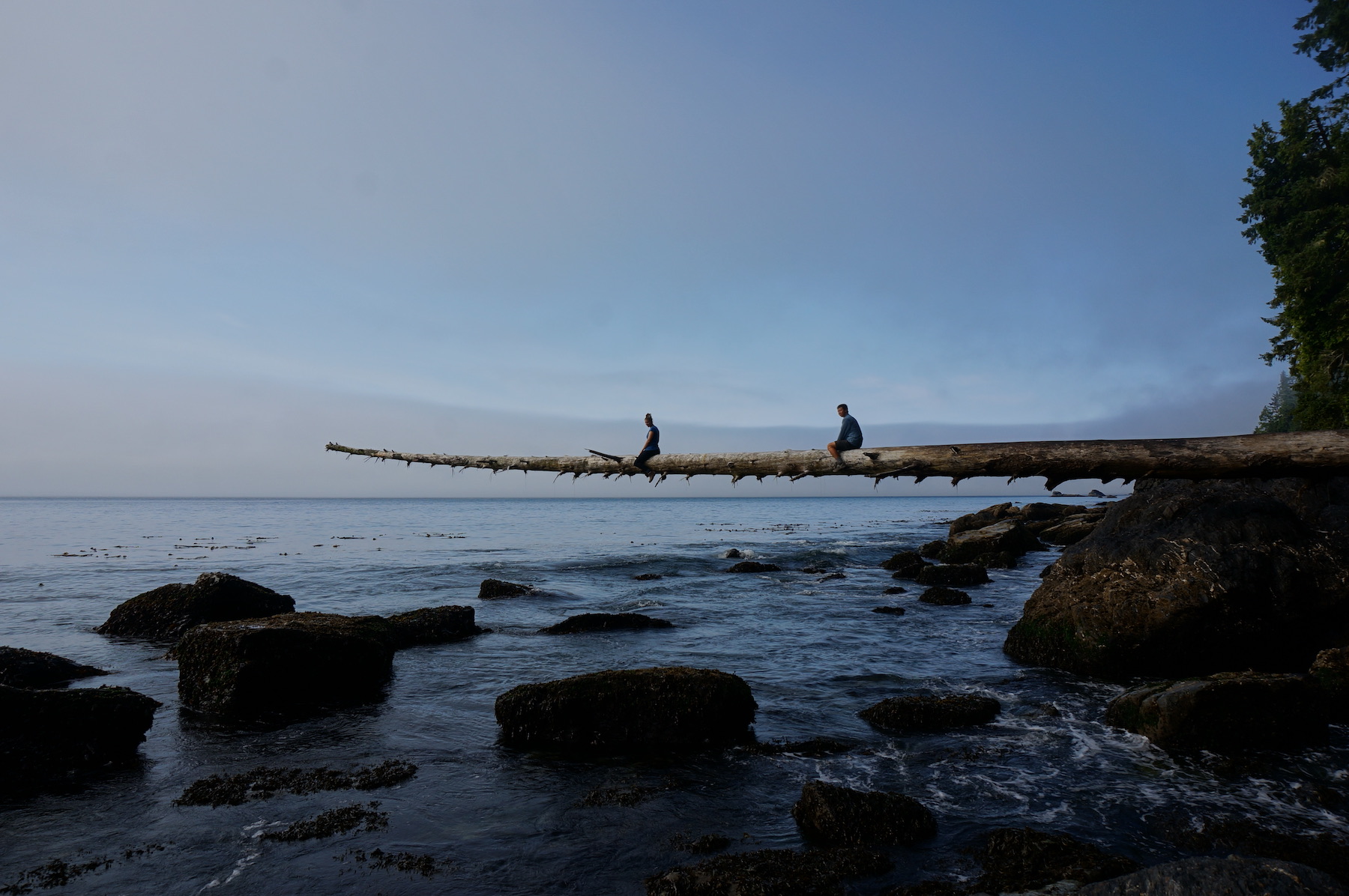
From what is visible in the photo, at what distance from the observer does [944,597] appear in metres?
21.6

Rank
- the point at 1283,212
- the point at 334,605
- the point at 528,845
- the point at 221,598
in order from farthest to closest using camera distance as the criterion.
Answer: the point at 1283,212, the point at 334,605, the point at 221,598, the point at 528,845

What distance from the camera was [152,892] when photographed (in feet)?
19.6

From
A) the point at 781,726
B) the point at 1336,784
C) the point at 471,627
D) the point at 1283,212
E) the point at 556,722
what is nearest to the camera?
the point at 1336,784

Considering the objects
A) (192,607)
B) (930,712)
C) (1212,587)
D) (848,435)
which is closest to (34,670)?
(192,607)

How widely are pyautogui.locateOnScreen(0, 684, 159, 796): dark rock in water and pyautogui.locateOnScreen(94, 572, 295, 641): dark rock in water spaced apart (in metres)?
7.33

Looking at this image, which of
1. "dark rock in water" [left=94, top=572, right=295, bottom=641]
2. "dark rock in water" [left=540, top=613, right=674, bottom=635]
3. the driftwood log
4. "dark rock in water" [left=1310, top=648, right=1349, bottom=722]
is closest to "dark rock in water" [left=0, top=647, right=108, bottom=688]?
"dark rock in water" [left=94, top=572, right=295, bottom=641]

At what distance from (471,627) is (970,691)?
12168mm

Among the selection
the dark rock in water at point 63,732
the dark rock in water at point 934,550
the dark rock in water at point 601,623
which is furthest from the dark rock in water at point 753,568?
the dark rock in water at point 63,732

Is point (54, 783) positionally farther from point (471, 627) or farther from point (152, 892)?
point (471, 627)

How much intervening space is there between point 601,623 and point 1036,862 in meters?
13.1

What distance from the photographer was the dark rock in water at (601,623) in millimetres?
17641

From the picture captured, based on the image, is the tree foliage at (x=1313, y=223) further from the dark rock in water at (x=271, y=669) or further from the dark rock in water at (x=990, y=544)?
the dark rock in water at (x=271, y=669)

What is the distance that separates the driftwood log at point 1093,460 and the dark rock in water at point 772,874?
4.76 metres

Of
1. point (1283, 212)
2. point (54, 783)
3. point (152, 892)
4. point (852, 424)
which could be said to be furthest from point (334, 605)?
point (1283, 212)
